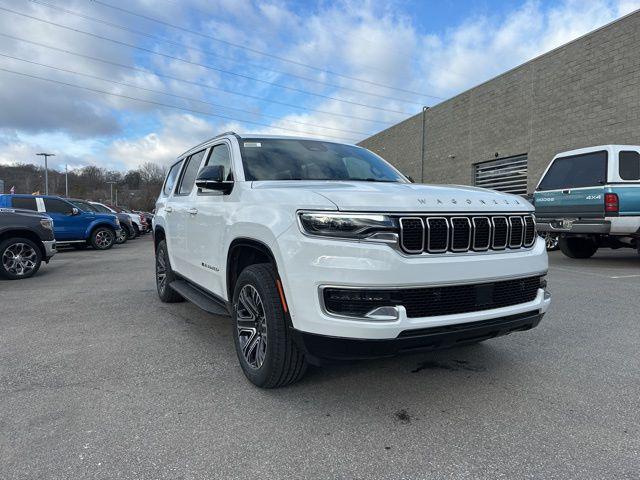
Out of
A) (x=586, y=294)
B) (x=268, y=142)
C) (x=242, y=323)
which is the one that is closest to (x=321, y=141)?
(x=268, y=142)

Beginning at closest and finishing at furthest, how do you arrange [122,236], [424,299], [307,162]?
[424,299] < [307,162] < [122,236]

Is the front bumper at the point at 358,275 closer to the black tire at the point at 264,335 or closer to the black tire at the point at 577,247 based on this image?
the black tire at the point at 264,335

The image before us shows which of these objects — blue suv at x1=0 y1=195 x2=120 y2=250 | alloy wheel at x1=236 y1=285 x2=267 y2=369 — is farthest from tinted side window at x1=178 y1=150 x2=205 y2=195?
blue suv at x1=0 y1=195 x2=120 y2=250

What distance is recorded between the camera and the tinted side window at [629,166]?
28.2ft

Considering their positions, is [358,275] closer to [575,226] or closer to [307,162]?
[307,162]

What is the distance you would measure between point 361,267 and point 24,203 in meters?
13.4

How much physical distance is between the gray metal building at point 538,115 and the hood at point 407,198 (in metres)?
14.4

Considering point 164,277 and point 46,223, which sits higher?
point 46,223

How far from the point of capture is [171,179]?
603 centimetres

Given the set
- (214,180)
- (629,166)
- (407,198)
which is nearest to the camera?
(407,198)

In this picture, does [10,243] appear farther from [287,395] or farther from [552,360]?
[552,360]

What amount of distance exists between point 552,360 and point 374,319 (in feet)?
6.89

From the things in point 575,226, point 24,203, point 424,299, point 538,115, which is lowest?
point 424,299

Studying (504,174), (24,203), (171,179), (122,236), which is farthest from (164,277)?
(504,174)
